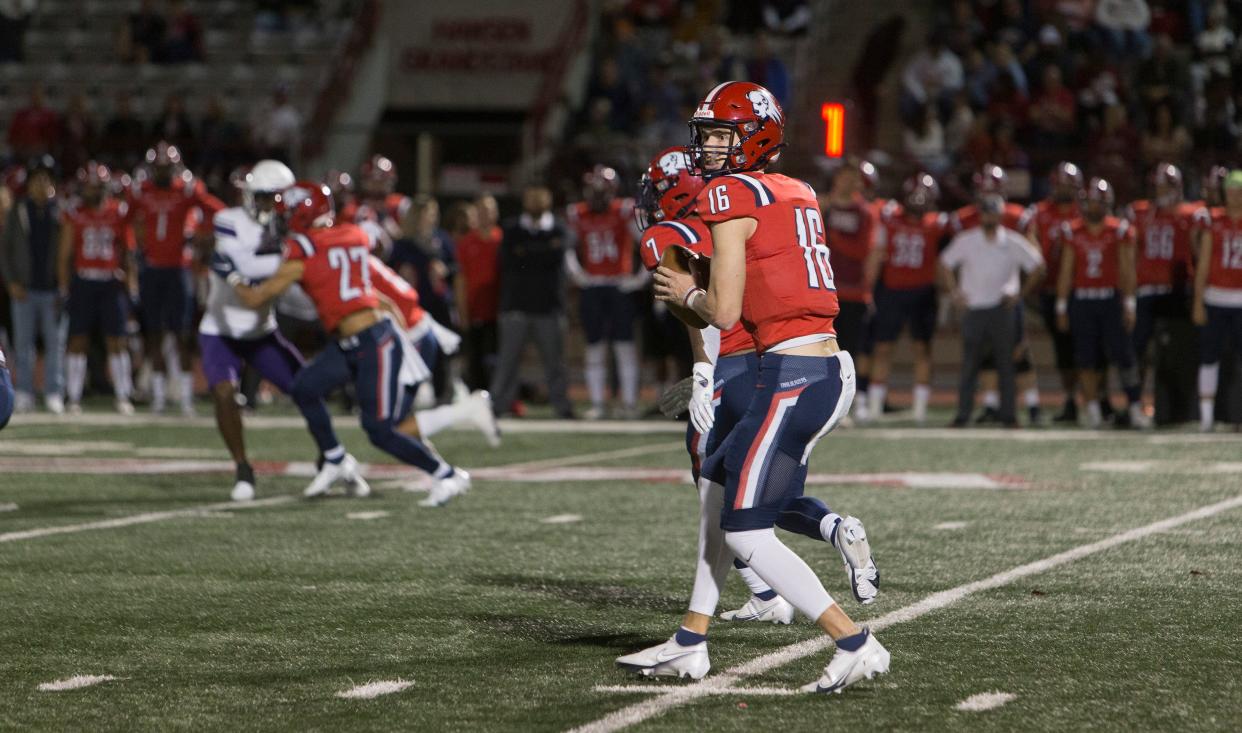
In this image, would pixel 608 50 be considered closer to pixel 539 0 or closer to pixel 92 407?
pixel 539 0

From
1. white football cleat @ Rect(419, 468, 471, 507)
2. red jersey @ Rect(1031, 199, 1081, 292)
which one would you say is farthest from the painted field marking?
red jersey @ Rect(1031, 199, 1081, 292)

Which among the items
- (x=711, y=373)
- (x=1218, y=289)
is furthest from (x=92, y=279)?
(x=711, y=373)

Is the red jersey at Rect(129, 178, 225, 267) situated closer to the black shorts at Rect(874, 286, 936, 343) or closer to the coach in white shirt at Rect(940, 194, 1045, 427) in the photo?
the black shorts at Rect(874, 286, 936, 343)

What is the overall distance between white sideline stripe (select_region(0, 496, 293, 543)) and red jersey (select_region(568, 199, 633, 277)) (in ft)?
19.4

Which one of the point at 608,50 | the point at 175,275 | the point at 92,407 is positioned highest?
the point at 608,50

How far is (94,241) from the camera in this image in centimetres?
1540

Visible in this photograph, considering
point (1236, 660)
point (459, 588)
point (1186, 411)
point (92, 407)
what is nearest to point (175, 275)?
point (92, 407)

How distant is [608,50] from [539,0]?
171cm

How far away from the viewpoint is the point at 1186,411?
14.4 meters

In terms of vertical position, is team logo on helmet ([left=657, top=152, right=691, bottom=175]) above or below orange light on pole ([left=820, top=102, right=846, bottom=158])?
below

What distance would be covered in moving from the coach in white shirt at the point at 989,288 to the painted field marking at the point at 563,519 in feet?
19.7

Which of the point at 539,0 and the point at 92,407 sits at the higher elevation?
the point at 539,0

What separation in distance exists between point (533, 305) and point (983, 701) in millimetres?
10567

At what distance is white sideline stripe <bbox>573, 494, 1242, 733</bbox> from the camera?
475 cm
